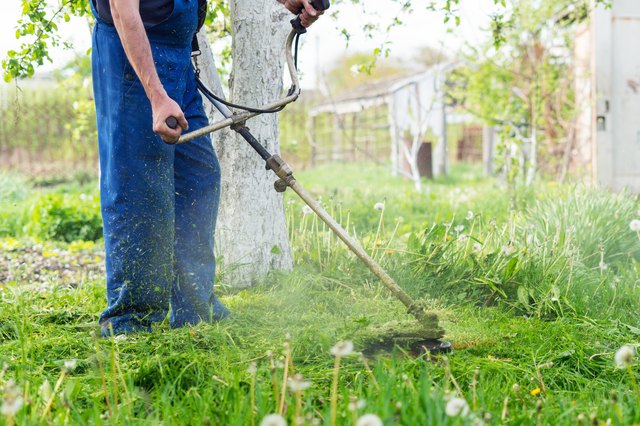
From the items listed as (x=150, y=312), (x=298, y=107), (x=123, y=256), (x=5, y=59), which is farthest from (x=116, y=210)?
(x=298, y=107)

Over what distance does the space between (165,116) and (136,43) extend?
29 cm

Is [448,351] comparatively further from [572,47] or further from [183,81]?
[572,47]

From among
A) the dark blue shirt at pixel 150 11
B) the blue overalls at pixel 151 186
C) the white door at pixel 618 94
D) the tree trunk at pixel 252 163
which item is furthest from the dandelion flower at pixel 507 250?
the white door at pixel 618 94

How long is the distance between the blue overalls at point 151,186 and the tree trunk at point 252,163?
799 mm

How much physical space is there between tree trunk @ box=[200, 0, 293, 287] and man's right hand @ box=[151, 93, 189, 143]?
4.66 feet

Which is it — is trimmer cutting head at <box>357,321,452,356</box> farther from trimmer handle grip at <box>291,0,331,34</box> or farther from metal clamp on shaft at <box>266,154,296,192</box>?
trimmer handle grip at <box>291,0,331,34</box>

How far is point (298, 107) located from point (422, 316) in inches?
614

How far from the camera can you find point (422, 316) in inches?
119

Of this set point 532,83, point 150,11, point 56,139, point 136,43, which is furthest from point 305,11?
point 56,139

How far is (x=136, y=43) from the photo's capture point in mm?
2686

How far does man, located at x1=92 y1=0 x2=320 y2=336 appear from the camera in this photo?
9.54 feet

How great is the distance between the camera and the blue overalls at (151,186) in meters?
2.94

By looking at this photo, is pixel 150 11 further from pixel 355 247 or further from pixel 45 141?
pixel 45 141

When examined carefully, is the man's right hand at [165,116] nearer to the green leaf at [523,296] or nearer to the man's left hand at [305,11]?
the man's left hand at [305,11]
